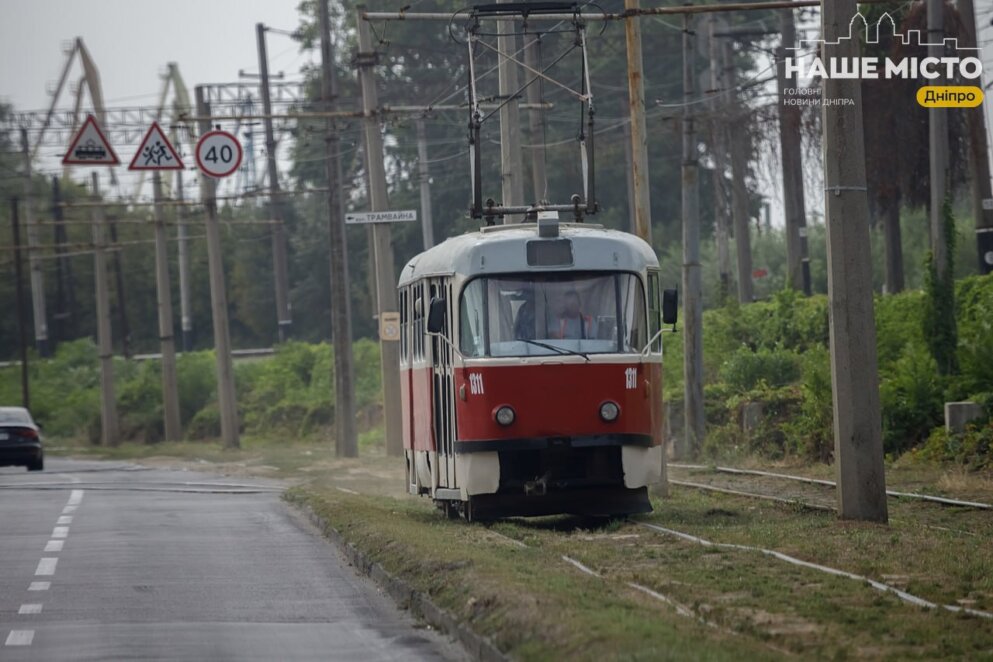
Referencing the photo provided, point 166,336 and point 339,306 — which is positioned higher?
point 339,306

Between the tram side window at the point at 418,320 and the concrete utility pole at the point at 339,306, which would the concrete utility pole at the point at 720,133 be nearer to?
the concrete utility pole at the point at 339,306

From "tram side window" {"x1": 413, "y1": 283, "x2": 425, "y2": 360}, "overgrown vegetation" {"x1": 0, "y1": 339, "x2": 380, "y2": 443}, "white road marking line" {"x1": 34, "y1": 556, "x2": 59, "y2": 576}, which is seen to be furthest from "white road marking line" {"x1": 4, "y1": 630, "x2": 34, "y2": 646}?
"overgrown vegetation" {"x1": 0, "y1": 339, "x2": 380, "y2": 443}

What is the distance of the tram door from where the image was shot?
65.2 feet

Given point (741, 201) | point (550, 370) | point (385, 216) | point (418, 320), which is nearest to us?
point (550, 370)

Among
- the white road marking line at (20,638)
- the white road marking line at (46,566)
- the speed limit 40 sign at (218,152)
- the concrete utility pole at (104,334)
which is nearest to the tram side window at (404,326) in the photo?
the white road marking line at (46,566)

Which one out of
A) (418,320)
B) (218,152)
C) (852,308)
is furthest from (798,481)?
(218,152)

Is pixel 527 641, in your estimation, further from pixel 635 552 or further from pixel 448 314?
pixel 448 314

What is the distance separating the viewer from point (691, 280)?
31.3 m

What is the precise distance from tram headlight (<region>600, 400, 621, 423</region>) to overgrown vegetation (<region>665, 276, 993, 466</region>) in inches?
304

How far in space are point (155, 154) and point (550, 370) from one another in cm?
2056

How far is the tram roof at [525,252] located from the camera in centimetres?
1955

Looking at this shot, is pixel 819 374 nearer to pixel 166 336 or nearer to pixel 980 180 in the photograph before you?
pixel 980 180

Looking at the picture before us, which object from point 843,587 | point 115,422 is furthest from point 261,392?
point 843,587

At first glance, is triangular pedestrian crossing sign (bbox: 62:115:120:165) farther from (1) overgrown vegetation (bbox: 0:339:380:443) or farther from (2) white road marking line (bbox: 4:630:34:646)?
(1) overgrown vegetation (bbox: 0:339:380:443)
